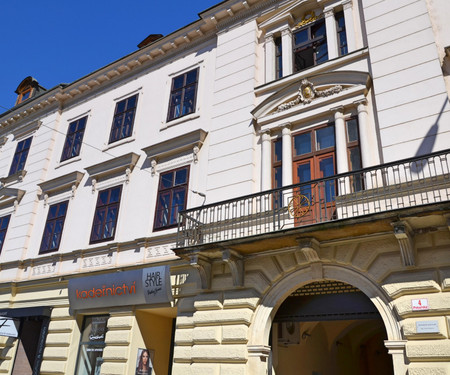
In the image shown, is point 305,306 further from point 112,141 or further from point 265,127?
point 112,141

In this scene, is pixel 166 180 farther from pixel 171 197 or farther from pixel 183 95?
pixel 183 95

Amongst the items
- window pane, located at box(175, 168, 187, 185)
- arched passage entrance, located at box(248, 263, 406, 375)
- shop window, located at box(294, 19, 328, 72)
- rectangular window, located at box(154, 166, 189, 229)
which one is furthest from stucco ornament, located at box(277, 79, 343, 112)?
arched passage entrance, located at box(248, 263, 406, 375)

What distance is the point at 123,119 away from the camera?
1659 centimetres

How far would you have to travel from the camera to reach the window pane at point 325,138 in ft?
36.7

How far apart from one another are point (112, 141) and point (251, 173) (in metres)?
6.68

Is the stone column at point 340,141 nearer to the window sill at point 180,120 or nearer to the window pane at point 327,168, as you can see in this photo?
the window pane at point 327,168

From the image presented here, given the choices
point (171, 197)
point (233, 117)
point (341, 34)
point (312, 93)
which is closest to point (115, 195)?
→ point (171, 197)

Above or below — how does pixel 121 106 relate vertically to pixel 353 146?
above

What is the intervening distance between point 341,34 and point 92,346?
11.7 metres

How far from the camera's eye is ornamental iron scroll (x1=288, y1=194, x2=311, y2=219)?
33.0 ft

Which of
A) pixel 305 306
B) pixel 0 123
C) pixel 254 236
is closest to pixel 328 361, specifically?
pixel 305 306

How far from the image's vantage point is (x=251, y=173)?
11.8 m

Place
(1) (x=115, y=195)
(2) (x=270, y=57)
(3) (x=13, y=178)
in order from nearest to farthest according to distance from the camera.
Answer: (2) (x=270, y=57), (1) (x=115, y=195), (3) (x=13, y=178)

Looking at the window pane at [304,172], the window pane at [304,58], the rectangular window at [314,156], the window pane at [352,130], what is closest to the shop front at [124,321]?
the window pane at [304,172]
